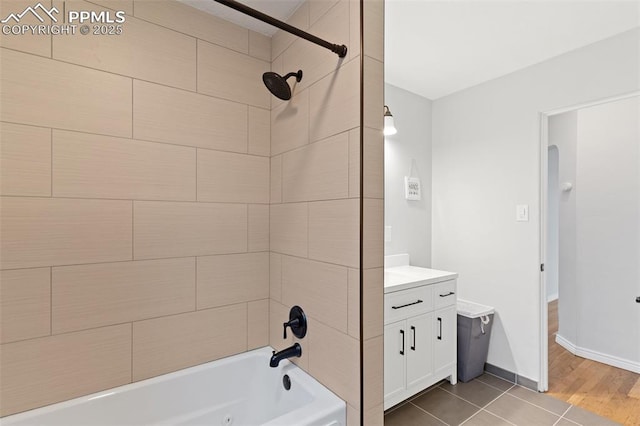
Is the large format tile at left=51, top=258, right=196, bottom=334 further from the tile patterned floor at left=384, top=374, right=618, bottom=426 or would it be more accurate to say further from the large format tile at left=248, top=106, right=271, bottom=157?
the tile patterned floor at left=384, top=374, right=618, bottom=426

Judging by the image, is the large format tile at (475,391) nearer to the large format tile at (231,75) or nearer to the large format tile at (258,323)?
the large format tile at (258,323)

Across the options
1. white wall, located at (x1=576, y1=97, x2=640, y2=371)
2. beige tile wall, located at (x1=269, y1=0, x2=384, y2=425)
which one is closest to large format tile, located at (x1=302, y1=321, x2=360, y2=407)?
beige tile wall, located at (x1=269, y1=0, x2=384, y2=425)

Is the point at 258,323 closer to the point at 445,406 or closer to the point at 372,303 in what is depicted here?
the point at 372,303

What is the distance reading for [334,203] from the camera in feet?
4.31

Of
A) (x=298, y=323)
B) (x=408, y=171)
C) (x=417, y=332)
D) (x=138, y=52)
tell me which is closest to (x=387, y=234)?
(x=408, y=171)

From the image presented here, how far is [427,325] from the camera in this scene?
219 centimetres

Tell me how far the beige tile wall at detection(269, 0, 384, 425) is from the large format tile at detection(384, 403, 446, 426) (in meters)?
0.97

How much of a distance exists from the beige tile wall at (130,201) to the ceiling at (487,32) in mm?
928

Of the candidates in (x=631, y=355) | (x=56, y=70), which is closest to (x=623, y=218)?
(x=631, y=355)

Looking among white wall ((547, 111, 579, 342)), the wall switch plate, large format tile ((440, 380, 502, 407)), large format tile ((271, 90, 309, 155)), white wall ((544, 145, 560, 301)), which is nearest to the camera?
large format tile ((271, 90, 309, 155))

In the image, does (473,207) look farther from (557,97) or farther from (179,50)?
(179,50)

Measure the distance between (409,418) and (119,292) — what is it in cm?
189

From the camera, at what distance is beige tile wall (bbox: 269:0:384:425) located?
1210 millimetres

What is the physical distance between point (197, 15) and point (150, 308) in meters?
1.42
